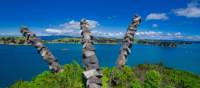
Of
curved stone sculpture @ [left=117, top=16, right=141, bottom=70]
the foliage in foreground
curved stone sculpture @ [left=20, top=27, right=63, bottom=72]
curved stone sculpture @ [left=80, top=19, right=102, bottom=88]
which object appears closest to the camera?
curved stone sculpture @ [left=80, top=19, right=102, bottom=88]

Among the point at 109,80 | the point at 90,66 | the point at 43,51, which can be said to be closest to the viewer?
the point at 90,66

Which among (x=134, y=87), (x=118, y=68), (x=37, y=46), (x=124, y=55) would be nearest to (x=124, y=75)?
(x=118, y=68)

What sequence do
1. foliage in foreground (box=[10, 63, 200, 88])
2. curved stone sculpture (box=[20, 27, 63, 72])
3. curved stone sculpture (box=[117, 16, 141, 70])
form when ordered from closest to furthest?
foliage in foreground (box=[10, 63, 200, 88]) → curved stone sculpture (box=[117, 16, 141, 70]) → curved stone sculpture (box=[20, 27, 63, 72])

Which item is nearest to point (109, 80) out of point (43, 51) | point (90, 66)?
point (43, 51)

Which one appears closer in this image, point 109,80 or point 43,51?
point 109,80

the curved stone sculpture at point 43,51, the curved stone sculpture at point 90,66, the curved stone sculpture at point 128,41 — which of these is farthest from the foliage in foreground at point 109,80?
the curved stone sculpture at point 90,66

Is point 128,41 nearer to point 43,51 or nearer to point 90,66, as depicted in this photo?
point 43,51

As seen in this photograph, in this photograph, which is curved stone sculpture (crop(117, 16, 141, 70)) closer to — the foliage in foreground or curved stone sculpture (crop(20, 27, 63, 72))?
the foliage in foreground

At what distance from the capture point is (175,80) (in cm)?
1670

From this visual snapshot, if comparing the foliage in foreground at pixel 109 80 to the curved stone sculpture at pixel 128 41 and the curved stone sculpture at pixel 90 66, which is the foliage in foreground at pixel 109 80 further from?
the curved stone sculpture at pixel 90 66

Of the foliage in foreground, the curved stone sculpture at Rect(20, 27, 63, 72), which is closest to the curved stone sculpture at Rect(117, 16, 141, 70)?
the foliage in foreground

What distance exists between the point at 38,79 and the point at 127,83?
13.2 feet

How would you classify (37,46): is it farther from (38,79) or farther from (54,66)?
(38,79)

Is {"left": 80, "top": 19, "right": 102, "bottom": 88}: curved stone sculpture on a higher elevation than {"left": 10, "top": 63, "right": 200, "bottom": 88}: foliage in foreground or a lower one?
higher
